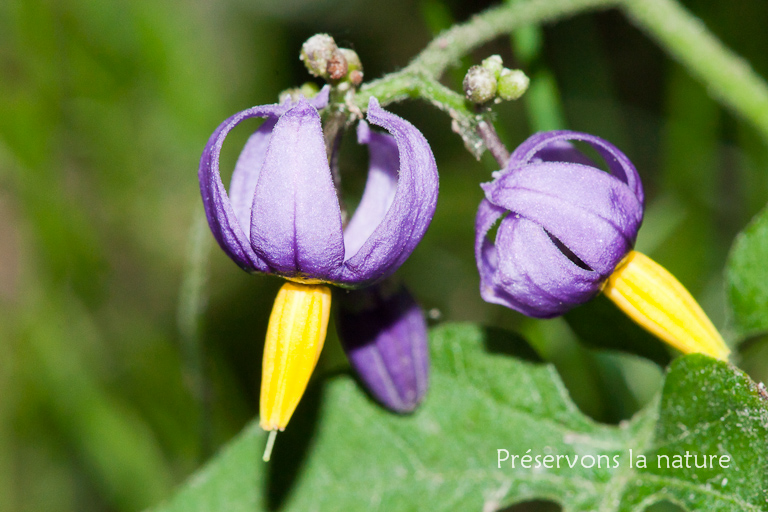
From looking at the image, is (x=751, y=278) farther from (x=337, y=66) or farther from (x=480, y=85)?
(x=337, y=66)

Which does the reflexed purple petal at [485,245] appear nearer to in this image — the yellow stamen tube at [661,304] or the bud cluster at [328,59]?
the yellow stamen tube at [661,304]

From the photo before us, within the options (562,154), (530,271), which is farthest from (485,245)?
(562,154)

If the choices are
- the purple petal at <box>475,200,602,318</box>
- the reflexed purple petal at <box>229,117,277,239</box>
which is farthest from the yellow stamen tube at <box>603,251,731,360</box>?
the reflexed purple petal at <box>229,117,277,239</box>

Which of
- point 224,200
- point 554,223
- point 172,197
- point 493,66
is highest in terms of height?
point 493,66

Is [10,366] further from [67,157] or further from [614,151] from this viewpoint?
[614,151]

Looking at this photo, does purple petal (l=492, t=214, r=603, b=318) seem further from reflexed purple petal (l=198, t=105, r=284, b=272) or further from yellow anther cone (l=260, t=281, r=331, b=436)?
reflexed purple petal (l=198, t=105, r=284, b=272)
